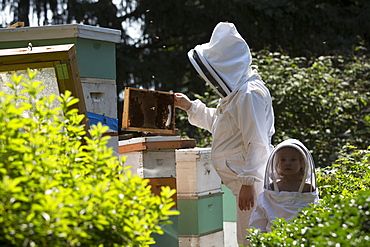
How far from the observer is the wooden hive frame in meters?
3.73

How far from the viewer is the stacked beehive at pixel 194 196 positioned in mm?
4363

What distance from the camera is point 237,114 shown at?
3707 mm

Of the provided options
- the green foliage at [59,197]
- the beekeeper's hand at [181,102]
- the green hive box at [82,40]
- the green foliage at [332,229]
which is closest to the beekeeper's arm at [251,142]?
the beekeeper's hand at [181,102]

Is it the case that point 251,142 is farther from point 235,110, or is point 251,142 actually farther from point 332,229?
point 332,229

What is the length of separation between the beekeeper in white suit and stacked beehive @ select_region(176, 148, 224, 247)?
0.51 metres

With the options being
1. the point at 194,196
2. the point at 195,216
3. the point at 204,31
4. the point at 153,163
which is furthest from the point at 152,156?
the point at 204,31

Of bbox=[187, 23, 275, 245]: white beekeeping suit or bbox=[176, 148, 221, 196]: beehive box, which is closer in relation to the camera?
bbox=[187, 23, 275, 245]: white beekeeping suit

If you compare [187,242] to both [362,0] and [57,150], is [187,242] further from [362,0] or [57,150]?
[362,0]

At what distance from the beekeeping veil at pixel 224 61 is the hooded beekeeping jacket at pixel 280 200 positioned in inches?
23.7

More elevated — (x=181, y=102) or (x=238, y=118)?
(x=181, y=102)

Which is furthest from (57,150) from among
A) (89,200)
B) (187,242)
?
(187,242)

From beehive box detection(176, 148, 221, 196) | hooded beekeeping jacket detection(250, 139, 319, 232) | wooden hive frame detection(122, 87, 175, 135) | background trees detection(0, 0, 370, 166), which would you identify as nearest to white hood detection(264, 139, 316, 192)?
hooded beekeeping jacket detection(250, 139, 319, 232)

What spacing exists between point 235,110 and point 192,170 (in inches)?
32.6

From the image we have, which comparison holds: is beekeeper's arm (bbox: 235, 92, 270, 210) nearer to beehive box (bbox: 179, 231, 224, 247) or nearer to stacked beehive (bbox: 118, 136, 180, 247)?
stacked beehive (bbox: 118, 136, 180, 247)
